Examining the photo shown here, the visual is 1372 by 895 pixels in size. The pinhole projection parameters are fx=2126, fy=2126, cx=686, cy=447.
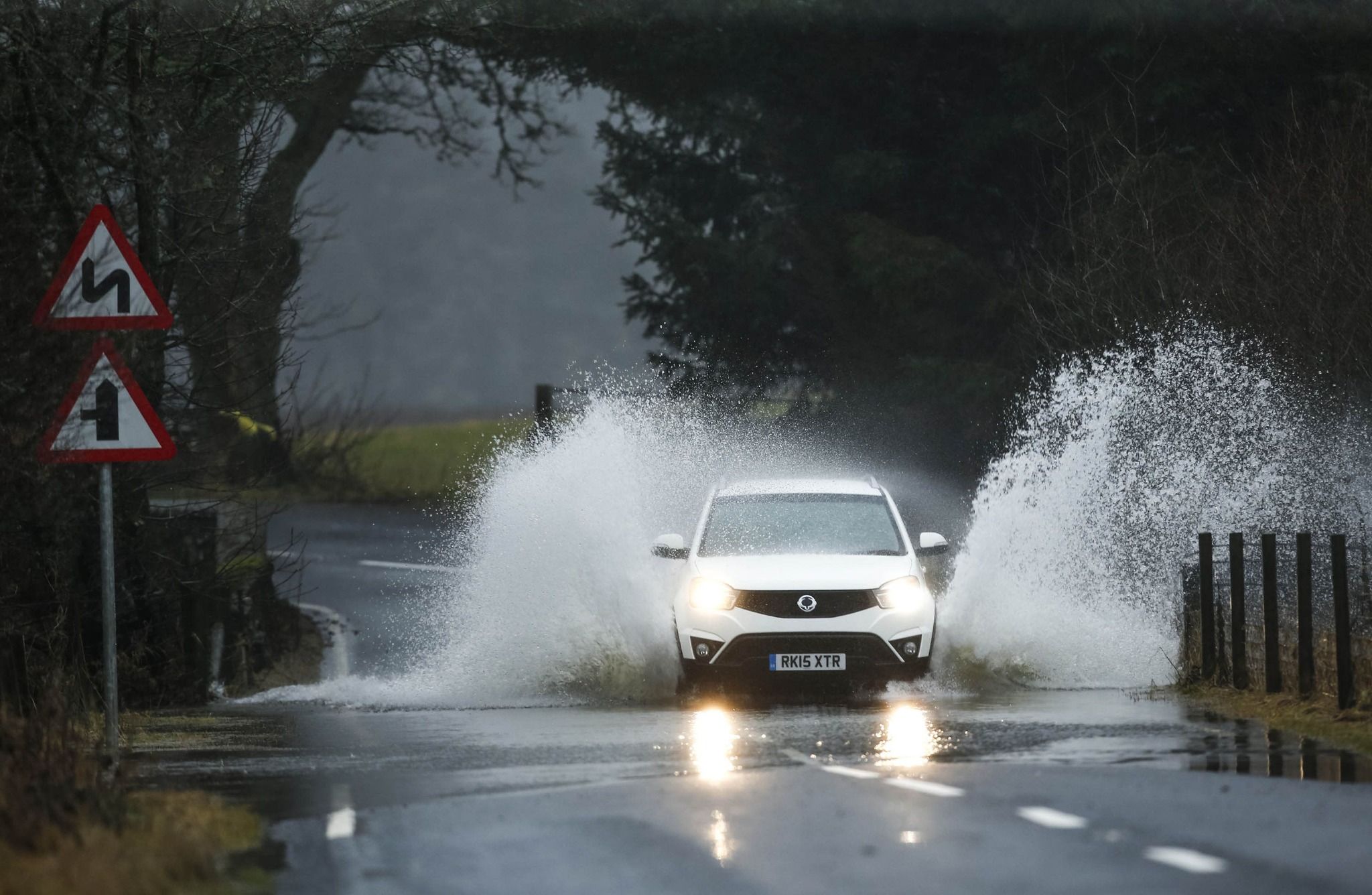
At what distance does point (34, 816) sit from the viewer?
8.38 m

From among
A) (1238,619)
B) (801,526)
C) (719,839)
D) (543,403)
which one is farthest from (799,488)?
(543,403)

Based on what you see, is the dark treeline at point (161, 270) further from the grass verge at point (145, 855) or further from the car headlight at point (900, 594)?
the car headlight at point (900, 594)

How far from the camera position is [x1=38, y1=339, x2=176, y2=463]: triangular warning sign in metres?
12.2

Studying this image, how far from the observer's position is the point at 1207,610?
53.7 ft

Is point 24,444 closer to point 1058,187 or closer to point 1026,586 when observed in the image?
point 1026,586

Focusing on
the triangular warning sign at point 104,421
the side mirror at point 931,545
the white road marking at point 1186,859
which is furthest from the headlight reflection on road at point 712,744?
the triangular warning sign at point 104,421

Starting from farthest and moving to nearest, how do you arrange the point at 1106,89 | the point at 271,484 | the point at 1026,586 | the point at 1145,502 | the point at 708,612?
the point at 1106,89 → the point at 1145,502 → the point at 271,484 → the point at 1026,586 → the point at 708,612

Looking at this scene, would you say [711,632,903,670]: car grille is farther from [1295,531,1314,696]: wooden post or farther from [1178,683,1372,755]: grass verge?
[1295,531,1314,696]: wooden post

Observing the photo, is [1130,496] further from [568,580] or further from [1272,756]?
[1272,756]

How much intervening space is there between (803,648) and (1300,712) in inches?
148

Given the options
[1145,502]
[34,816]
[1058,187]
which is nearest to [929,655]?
[34,816]

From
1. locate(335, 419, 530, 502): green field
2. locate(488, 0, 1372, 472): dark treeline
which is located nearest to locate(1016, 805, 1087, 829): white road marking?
locate(488, 0, 1372, 472): dark treeline

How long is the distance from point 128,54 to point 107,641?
665cm

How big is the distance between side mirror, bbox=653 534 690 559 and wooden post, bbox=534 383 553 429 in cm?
1348
